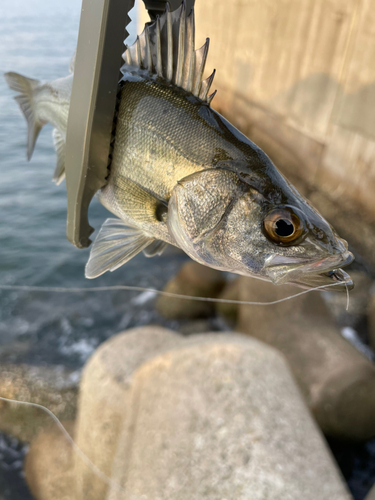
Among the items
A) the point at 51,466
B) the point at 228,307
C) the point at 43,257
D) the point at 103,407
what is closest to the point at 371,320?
the point at 228,307

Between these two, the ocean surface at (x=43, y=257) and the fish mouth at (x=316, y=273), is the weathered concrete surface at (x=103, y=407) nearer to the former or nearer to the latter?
the ocean surface at (x=43, y=257)

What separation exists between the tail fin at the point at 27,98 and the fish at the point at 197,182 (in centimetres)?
24

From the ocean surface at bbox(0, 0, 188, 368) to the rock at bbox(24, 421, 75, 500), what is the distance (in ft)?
0.97

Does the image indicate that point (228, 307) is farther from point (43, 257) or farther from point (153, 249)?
point (153, 249)

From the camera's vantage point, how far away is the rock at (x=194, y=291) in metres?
2.62

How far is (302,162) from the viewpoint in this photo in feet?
10.2

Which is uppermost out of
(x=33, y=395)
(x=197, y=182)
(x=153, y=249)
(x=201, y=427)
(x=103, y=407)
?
(x=197, y=182)

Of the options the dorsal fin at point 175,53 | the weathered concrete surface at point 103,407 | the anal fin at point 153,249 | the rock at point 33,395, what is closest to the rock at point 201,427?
the weathered concrete surface at point 103,407

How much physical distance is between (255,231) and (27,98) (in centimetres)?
44

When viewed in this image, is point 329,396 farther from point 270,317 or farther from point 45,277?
point 45,277

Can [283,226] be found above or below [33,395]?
above

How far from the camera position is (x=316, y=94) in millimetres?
2951

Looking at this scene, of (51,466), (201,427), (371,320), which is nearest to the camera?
(201,427)

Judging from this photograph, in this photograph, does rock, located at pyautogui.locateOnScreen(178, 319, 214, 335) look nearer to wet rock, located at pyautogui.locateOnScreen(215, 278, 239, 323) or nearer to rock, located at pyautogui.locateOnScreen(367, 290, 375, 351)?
wet rock, located at pyautogui.locateOnScreen(215, 278, 239, 323)
